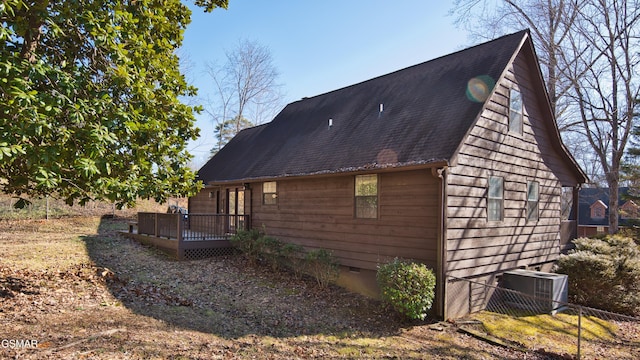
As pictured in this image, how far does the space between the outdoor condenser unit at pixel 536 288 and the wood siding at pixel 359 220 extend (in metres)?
3.13

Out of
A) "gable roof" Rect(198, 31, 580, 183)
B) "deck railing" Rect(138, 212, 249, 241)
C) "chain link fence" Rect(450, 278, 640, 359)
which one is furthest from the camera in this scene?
"deck railing" Rect(138, 212, 249, 241)

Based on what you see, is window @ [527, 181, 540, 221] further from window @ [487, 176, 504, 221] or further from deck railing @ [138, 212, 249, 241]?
deck railing @ [138, 212, 249, 241]

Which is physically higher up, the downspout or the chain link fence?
the downspout

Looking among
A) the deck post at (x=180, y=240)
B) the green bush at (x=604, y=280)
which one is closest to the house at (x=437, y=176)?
the green bush at (x=604, y=280)

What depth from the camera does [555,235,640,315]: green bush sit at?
34.5 feet

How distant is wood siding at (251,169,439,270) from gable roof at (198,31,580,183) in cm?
51

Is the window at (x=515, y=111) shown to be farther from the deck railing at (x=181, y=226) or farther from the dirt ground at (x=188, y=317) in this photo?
the deck railing at (x=181, y=226)

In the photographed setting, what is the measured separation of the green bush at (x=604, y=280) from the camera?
1052 cm

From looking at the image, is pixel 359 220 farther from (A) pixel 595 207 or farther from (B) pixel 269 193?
(A) pixel 595 207

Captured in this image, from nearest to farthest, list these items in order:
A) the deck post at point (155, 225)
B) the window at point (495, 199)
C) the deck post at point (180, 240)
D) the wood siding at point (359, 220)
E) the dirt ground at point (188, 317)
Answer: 1. the dirt ground at point (188, 317)
2. the wood siding at point (359, 220)
3. the window at point (495, 199)
4. the deck post at point (180, 240)
5. the deck post at point (155, 225)

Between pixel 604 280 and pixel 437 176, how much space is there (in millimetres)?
6272

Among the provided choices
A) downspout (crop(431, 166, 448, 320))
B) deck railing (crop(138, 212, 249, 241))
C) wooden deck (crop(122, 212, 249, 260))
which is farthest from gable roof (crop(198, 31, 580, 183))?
wooden deck (crop(122, 212, 249, 260))

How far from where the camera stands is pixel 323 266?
34.0 ft

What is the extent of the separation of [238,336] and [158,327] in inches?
54.2
